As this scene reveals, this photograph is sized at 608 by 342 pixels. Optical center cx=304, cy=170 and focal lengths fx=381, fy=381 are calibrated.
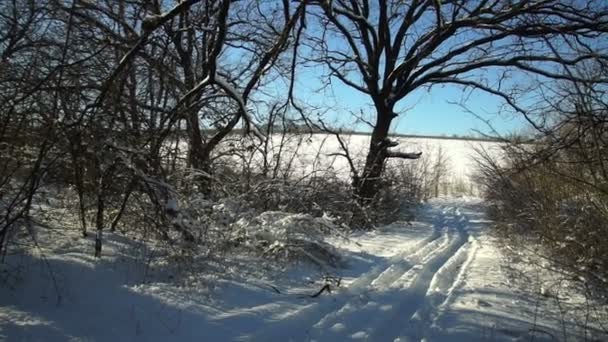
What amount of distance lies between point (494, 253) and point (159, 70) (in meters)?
6.87

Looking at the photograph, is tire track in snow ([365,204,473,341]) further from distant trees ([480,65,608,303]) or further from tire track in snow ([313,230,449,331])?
distant trees ([480,65,608,303])

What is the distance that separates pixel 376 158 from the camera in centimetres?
1149

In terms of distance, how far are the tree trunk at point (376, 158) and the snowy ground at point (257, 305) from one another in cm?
610

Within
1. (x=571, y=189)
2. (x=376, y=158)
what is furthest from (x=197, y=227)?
(x=376, y=158)

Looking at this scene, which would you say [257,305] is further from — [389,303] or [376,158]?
[376,158]

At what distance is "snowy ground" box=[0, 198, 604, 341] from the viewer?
9.86ft

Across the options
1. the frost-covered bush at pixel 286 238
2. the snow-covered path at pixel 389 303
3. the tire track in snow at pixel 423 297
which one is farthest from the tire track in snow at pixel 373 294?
the frost-covered bush at pixel 286 238

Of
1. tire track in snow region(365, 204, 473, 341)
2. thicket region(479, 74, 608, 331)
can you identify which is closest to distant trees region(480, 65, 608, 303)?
thicket region(479, 74, 608, 331)

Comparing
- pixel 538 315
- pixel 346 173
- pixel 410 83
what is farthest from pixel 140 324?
pixel 410 83

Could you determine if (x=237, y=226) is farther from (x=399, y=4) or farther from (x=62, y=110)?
(x=399, y=4)

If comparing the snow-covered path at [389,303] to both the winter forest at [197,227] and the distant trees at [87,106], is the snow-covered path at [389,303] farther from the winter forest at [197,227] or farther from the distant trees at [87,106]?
the distant trees at [87,106]

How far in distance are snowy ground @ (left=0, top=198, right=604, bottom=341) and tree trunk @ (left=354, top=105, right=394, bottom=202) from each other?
6.10 metres

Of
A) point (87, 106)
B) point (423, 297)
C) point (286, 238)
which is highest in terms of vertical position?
point (87, 106)

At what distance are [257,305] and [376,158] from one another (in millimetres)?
8295
